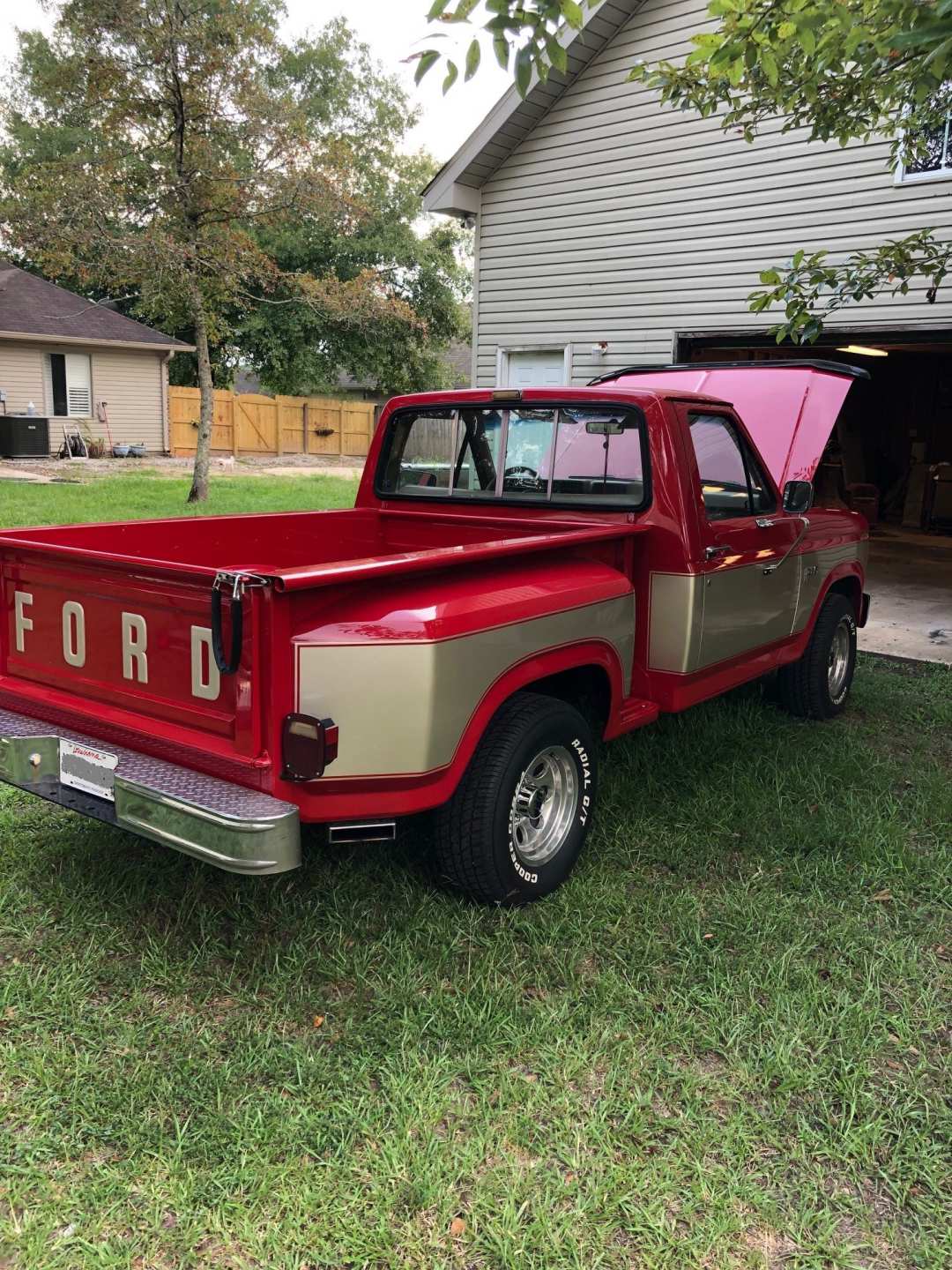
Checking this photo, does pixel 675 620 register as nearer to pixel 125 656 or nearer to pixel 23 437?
pixel 125 656

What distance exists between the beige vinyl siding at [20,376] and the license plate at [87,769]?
24.1 meters

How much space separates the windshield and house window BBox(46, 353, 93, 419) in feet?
76.1

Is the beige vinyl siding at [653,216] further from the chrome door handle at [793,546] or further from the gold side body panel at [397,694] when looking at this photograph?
the gold side body panel at [397,694]

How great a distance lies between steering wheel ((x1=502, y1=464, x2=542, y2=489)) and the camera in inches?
187

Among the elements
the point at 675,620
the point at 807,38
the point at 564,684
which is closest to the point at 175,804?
the point at 564,684

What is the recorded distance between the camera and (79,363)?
25906 millimetres

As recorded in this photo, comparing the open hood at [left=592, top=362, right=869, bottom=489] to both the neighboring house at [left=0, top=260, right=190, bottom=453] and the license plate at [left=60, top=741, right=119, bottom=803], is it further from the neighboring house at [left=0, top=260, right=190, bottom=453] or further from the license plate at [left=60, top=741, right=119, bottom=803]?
the neighboring house at [left=0, top=260, right=190, bottom=453]

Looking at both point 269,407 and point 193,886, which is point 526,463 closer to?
point 193,886

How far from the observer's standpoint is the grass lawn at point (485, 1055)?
90.1 inches

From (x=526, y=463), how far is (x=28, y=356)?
78.1 ft

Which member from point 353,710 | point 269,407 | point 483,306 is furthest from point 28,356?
point 353,710

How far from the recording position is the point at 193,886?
371 centimetres

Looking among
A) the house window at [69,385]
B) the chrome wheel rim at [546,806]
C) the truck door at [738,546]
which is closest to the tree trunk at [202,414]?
the house window at [69,385]

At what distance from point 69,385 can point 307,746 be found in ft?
85.2
